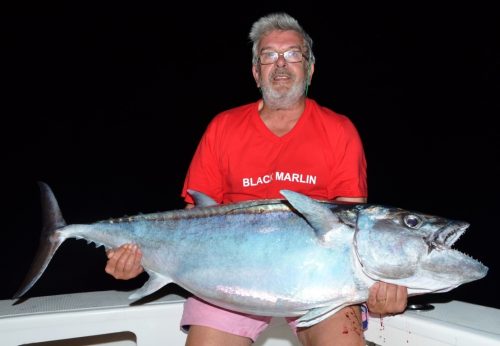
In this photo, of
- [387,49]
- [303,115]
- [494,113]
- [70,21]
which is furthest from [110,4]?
[303,115]

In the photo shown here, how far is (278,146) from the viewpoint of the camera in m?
2.71

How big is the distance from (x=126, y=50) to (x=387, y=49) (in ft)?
37.2

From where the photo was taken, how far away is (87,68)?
59.6 feet

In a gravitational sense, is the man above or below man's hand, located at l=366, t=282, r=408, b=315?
above

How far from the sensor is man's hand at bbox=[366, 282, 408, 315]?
6.33 ft

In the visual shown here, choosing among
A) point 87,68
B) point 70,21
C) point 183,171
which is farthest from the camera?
point 70,21

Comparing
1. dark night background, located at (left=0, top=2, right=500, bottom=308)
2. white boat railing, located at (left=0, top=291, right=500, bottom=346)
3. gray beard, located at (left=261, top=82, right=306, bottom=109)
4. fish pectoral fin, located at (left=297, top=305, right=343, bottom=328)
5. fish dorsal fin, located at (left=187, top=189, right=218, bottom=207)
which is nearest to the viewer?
fish pectoral fin, located at (left=297, top=305, right=343, bottom=328)

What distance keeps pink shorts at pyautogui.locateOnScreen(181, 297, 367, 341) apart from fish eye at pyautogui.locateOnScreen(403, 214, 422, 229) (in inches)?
26.8

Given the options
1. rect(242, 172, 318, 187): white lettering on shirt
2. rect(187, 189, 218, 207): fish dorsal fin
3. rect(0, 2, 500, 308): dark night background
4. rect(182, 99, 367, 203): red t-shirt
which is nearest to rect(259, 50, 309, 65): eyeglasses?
rect(182, 99, 367, 203): red t-shirt

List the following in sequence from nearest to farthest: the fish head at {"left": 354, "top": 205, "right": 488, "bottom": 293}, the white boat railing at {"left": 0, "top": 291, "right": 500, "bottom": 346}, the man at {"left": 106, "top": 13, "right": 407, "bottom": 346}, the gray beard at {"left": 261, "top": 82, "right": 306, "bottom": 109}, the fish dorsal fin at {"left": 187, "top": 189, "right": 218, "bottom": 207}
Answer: the fish head at {"left": 354, "top": 205, "right": 488, "bottom": 293}
the white boat railing at {"left": 0, "top": 291, "right": 500, "bottom": 346}
the fish dorsal fin at {"left": 187, "top": 189, "right": 218, "bottom": 207}
the man at {"left": 106, "top": 13, "right": 407, "bottom": 346}
the gray beard at {"left": 261, "top": 82, "right": 306, "bottom": 109}

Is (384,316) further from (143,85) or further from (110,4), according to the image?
(110,4)

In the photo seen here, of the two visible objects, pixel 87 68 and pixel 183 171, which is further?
pixel 87 68

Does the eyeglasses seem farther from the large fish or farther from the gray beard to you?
the large fish

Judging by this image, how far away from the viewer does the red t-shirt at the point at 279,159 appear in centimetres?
261
